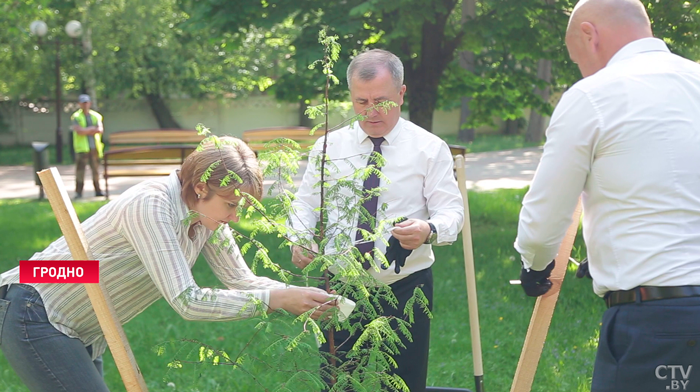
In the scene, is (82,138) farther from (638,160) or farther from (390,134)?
(638,160)

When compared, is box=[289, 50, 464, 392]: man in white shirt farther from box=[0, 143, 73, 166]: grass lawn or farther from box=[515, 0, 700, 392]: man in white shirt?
box=[0, 143, 73, 166]: grass lawn

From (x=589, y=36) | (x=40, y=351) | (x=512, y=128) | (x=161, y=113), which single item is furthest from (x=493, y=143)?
(x=40, y=351)

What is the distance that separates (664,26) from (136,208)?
646 centimetres

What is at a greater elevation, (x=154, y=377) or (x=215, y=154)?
(x=215, y=154)

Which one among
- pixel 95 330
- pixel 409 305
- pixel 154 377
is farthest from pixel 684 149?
pixel 154 377

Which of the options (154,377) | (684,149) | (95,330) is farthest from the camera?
(154,377)

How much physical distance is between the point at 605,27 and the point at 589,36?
0.05 meters

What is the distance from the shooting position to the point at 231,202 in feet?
8.98

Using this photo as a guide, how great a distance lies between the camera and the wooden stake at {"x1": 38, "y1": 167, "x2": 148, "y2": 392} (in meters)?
2.61

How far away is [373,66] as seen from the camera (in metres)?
3.45

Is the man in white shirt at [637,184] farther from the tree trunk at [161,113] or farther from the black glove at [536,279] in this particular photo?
the tree trunk at [161,113]

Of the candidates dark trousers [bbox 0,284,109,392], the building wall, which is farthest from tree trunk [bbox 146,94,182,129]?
dark trousers [bbox 0,284,109,392]

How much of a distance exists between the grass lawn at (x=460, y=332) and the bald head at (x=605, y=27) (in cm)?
229

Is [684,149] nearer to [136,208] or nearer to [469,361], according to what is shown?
[136,208]
